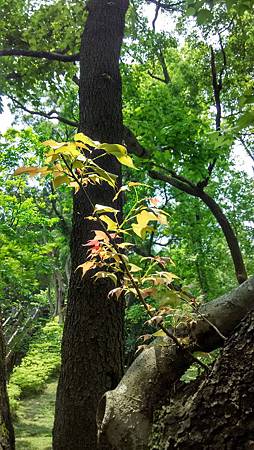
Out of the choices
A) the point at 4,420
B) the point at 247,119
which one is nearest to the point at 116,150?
the point at 247,119

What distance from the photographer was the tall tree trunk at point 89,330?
7.50 feet

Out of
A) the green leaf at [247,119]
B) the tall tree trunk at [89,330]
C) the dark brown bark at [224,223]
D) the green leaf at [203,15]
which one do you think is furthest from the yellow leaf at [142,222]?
the dark brown bark at [224,223]

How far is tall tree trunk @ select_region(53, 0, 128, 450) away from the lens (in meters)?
2.29

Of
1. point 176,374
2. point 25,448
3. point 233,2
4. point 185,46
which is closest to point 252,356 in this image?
point 176,374

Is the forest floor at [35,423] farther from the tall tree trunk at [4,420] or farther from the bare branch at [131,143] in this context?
the bare branch at [131,143]

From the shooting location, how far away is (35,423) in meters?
7.94

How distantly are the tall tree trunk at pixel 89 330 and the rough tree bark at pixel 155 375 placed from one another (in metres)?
1.05

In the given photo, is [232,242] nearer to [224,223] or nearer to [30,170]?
[224,223]

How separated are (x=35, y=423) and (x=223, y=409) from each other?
805 centimetres

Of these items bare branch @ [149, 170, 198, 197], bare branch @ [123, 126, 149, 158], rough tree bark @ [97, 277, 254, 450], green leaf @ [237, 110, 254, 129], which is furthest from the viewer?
bare branch @ [149, 170, 198, 197]

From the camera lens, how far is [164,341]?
4.44 feet

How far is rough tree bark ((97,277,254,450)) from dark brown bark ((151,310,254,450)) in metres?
0.14

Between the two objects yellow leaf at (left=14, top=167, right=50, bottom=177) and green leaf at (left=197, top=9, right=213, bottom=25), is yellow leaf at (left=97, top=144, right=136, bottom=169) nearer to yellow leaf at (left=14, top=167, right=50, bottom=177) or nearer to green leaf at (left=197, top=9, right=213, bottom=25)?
yellow leaf at (left=14, top=167, right=50, bottom=177)

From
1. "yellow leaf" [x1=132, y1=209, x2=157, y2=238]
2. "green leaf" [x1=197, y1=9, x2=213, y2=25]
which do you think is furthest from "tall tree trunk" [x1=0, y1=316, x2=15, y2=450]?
"green leaf" [x1=197, y1=9, x2=213, y2=25]
